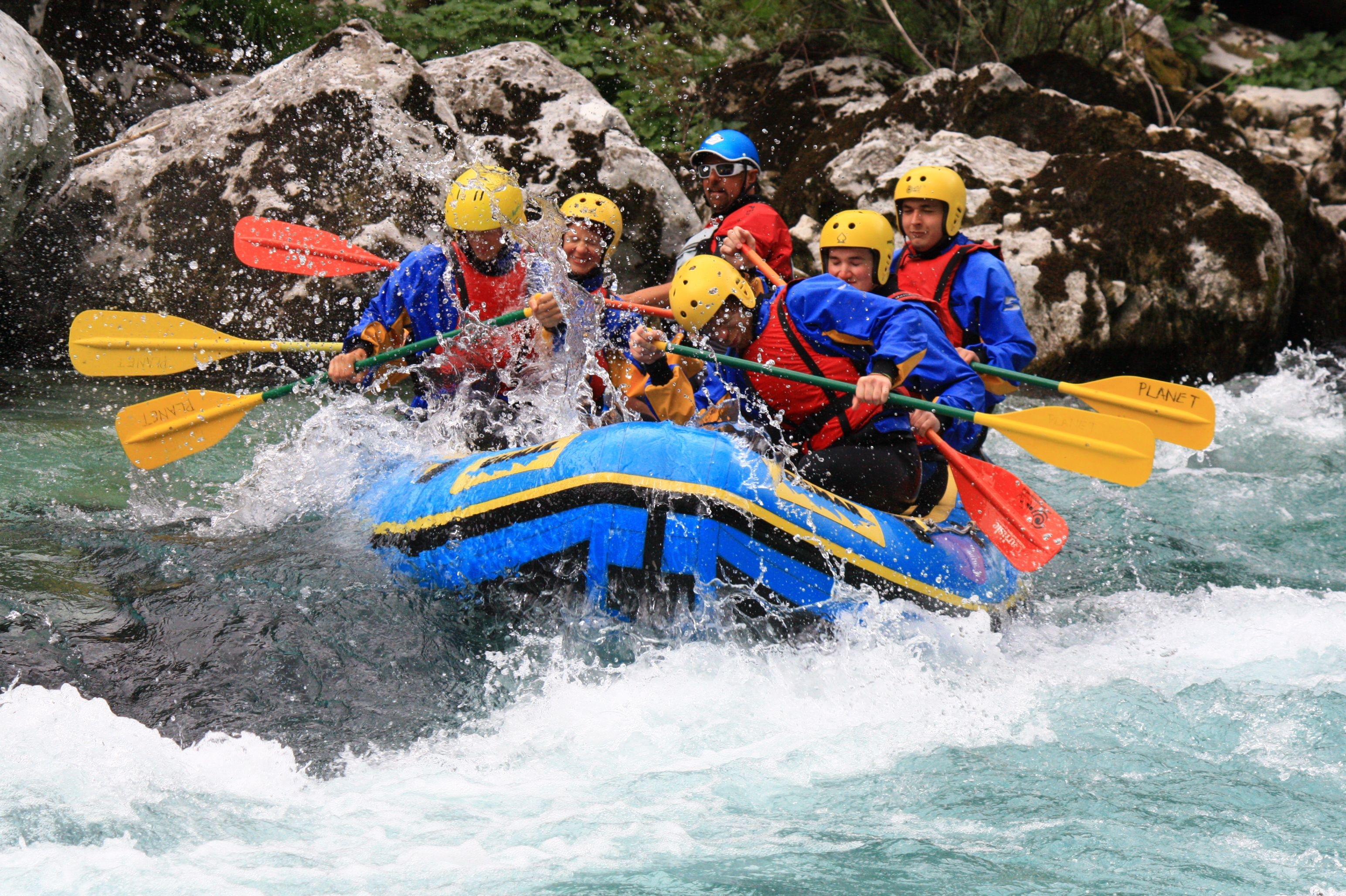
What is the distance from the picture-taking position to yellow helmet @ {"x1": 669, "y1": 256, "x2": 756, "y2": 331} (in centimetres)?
410

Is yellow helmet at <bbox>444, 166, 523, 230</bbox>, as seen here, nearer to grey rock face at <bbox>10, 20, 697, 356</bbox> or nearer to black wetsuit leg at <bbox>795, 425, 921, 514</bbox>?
black wetsuit leg at <bbox>795, 425, 921, 514</bbox>

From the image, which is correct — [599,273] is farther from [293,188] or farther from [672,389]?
[293,188]

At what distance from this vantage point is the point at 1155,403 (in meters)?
4.66

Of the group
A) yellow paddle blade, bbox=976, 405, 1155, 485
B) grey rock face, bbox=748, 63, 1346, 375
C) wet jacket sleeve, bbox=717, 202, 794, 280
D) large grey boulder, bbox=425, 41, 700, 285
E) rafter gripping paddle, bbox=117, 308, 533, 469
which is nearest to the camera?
yellow paddle blade, bbox=976, 405, 1155, 485

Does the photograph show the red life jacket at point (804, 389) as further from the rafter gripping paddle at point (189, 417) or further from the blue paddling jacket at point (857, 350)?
the rafter gripping paddle at point (189, 417)

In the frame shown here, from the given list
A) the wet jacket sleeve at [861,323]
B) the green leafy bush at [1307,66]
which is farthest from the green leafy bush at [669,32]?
the wet jacket sleeve at [861,323]

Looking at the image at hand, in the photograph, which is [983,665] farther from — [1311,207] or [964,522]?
[1311,207]

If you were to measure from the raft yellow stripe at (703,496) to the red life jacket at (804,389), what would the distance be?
1.97ft

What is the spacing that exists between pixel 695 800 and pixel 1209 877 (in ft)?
4.08

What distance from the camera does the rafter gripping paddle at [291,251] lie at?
18.5 ft

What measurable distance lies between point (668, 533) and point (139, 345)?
2816 mm

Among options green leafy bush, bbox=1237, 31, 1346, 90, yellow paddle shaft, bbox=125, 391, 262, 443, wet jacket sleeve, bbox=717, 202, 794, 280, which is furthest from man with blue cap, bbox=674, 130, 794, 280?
green leafy bush, bbox=1237, 31, 1346, 90

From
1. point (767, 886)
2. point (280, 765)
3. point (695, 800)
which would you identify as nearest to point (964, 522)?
point (695, 800)

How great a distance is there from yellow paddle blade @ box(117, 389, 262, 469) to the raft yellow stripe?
130cm
